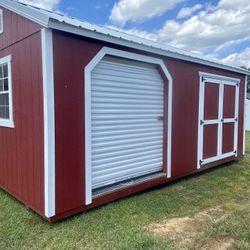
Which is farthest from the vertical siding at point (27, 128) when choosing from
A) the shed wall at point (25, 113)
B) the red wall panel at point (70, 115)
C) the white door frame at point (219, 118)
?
the white door frame at point (219, 118)

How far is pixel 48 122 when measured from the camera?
3.09 metres

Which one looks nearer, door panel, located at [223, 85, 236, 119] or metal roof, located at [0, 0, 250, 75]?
metal roof, located at [0, 0, 250, 75]

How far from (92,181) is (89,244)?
1118mm

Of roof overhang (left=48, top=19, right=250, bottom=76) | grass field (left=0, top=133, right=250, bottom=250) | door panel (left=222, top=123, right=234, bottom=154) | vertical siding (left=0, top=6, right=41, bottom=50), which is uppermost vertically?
vertical siding (left=0, top=6, right=41, bottom=50)

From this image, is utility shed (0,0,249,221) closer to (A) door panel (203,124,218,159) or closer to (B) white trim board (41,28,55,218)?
(B) white trim board (41,28,55,218)

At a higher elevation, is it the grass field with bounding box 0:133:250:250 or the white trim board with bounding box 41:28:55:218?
the white trim board with bounding box 41:28:55:218

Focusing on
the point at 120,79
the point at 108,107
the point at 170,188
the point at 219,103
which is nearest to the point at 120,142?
the point at 108,107

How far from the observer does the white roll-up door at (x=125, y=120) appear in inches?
151

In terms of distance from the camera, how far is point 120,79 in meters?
4.10

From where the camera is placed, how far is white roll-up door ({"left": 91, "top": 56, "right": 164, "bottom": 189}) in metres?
3.83

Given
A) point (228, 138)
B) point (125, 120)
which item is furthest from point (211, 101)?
point (125, 120)

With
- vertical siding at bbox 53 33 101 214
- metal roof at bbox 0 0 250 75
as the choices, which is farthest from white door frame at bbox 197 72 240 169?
vertical siding at bbox 53 33 101 214

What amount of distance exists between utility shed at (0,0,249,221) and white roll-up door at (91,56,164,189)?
0.02 meters

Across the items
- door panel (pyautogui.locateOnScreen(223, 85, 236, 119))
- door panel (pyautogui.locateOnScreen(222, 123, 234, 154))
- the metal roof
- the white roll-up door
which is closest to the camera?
the metal roof
